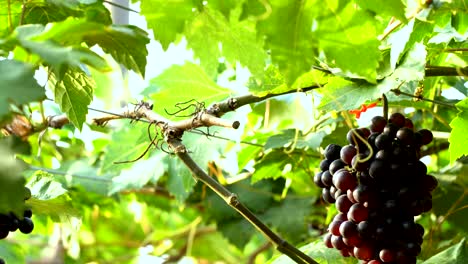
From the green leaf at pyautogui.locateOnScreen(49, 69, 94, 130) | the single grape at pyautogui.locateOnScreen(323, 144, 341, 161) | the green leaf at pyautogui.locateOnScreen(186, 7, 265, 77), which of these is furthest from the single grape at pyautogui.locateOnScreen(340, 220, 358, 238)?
the green leaf at pyautogui.locateOnScreen(49, 69, 94, 130)

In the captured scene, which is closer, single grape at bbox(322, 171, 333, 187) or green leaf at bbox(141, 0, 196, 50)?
green leaf at bbox(141, 0, 196, 50)

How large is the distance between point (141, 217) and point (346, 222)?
1346 mm

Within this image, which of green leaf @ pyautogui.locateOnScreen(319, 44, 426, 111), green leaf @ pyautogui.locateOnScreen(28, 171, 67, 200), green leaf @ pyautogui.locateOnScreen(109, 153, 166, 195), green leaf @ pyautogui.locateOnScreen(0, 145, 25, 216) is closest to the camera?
green leaf @ pyautogui.locateOnScreen(0, 145, 25, 216)

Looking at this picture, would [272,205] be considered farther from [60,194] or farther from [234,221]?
[60,194]

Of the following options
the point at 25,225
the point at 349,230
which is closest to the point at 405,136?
the point at 349,230

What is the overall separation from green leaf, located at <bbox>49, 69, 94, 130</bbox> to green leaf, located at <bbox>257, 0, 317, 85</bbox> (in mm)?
271

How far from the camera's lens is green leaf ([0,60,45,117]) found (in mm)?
581

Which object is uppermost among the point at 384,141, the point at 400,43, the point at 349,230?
the point at 400,43

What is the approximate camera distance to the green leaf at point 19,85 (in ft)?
1.91

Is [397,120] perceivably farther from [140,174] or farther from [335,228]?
[140,174]

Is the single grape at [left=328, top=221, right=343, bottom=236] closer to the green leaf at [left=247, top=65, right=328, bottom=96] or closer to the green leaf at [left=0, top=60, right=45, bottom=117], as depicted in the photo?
the green leaf at [left=247, top=65, right=328, bottom=96]

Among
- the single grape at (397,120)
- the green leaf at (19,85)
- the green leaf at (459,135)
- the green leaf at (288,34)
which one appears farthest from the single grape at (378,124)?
the green leaf at (19,85)

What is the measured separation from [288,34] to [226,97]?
1.65 ft

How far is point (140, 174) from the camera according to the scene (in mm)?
1562
